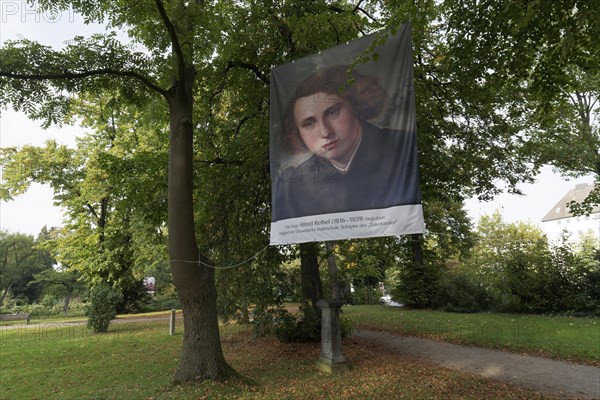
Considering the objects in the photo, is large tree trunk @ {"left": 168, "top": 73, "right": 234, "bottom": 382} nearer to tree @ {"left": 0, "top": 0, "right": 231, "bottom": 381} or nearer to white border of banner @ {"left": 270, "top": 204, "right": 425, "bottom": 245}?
tree @ {"left": 0, "top": 0, "right": 231, "bottom": 381}

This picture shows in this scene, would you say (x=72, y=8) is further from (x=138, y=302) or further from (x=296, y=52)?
(x=138, y=302)

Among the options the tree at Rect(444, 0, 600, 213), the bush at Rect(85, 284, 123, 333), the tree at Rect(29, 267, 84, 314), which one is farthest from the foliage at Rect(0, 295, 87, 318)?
the tree at Rect(444, 0, 600, 213)

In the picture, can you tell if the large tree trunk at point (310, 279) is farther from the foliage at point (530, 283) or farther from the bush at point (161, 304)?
the bush at point (161, 304)

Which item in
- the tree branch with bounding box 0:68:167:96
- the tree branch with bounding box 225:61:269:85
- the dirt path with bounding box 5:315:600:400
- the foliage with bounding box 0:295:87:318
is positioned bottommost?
the dirt path with bounding box 5:315:600:400

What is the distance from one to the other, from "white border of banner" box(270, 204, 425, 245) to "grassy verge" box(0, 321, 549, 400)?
Answer: 259cm

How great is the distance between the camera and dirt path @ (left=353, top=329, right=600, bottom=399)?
22.2 ft

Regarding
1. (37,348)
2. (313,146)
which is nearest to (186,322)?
(313,146)

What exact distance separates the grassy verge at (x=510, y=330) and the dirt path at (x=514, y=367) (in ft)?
2.24

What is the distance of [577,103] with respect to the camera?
59.8 feet

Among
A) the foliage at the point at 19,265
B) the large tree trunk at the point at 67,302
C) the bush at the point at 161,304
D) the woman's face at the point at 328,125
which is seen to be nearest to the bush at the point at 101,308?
the woman's face at the point at 328,125

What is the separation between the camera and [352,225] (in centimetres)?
615

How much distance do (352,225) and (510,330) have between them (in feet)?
31.1

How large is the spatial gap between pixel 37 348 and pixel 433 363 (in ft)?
39.9

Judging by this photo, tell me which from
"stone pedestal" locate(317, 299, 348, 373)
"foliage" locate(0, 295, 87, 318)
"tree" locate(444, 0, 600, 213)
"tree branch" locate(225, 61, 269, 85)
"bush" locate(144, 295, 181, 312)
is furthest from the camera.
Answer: "foliage" locate(0, 295, 87, 318)
